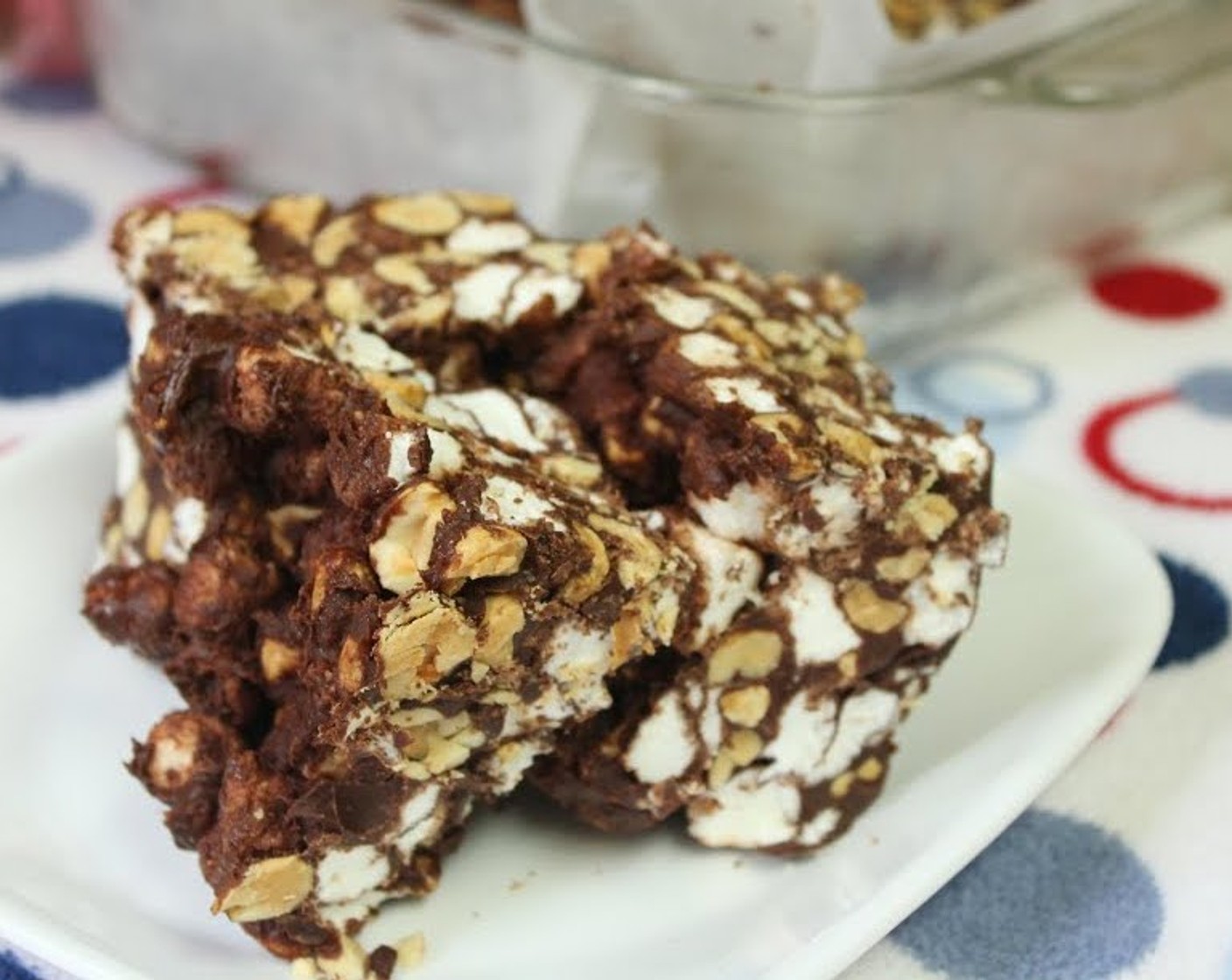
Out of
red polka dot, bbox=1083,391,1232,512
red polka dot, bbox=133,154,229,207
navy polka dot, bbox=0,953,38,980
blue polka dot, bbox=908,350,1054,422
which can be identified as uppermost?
red polka dot, bbox=1083,391,1232,512

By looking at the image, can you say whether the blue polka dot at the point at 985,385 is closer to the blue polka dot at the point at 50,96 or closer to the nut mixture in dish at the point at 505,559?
the nut mixture in dish at the point at 505,559

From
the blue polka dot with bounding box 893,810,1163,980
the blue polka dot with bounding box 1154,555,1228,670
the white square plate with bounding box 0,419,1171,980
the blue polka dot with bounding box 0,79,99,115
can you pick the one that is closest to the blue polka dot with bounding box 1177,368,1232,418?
the blue polka dot with bounding box 1154,555,1228,670

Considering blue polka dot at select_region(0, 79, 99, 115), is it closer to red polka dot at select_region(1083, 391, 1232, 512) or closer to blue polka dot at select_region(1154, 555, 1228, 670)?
red polka dot at select_region(1083, 391, 1232, 512)

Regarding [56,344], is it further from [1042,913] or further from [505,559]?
[1042,913]

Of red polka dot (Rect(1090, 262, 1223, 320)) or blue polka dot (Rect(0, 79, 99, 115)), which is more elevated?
red polka dot (Rect(1090, 262, 1223, 320))

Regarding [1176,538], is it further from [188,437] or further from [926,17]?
[188,437]

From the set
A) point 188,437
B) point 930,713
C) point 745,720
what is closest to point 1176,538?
point 930,713

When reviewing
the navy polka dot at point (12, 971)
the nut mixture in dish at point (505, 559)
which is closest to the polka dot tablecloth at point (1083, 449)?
the navy polka dot at point (12, 971)
